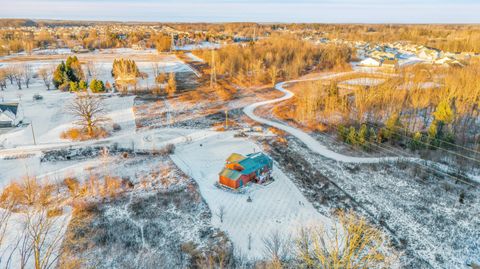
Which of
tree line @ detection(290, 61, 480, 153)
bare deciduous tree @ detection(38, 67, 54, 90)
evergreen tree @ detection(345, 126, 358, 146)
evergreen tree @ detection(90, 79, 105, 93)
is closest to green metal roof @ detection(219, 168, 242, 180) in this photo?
evergreen tree @ detection(345, 126, 358, 146)

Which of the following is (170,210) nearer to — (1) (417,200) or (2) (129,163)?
(2) (129,163)

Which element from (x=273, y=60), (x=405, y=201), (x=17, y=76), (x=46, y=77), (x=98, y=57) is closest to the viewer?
(x=405, y=201)

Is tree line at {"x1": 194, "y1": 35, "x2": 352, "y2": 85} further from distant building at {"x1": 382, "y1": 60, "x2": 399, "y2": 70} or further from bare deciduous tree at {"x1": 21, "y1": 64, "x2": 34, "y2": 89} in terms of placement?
bare deciduous tree at {"x1": 21, "y1": 64, "x2": 34, "y2": 89}

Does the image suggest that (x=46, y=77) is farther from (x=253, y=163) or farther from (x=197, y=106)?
(x=253, y=163)

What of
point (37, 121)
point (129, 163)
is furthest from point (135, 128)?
point (37, 121)

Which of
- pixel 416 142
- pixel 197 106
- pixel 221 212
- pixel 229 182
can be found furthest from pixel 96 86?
pixel 416 142

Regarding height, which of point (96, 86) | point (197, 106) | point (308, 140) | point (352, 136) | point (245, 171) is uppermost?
point (96, 86)
